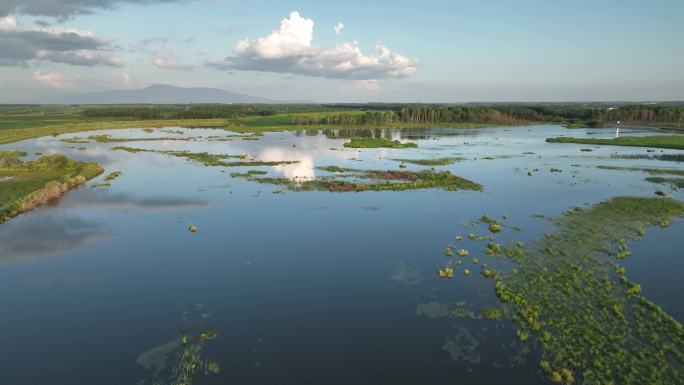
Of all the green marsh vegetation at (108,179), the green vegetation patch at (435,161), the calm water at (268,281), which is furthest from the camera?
the green vegetation patch at (435,161)

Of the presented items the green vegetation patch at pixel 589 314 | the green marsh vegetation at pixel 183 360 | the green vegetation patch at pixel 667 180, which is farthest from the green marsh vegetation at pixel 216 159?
the green vegetation patch at pixel 667 180

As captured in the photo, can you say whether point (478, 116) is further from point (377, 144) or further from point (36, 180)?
point (36, 180)

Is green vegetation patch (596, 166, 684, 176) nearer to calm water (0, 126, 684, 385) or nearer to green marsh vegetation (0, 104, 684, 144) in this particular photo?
calm water (0, 126, 684, 385)

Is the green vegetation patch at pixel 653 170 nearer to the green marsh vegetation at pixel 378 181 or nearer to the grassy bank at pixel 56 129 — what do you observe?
the green marsh vegetation at pixel 378 181

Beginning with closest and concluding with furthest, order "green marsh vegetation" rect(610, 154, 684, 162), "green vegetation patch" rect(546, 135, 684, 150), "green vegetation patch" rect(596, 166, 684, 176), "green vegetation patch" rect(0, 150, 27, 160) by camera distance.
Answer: "green vegetation patch" rect(596, 166, 684, 176) < "green vegetation patch" rect(0, 150, 27, 160) < "green marsh vegetation" rect(610, 154, 684, 162) < "green vegetation patch" rect(546, 135, 684, 150)

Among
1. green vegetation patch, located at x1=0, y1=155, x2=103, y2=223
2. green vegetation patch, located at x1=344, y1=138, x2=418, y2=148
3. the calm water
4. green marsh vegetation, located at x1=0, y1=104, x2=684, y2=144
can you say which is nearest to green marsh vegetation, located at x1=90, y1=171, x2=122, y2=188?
the calm water

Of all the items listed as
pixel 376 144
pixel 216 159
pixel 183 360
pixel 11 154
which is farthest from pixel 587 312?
pixel 11 154
